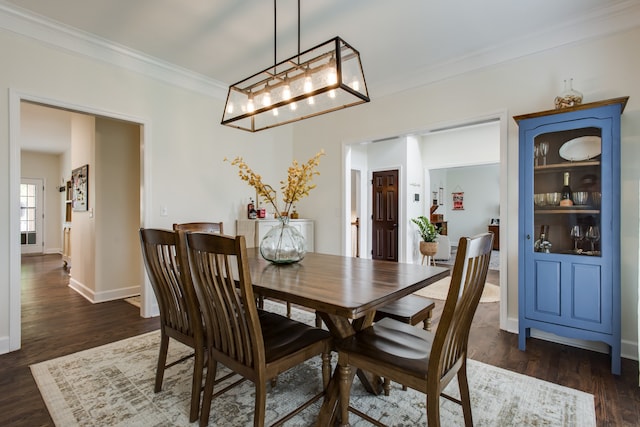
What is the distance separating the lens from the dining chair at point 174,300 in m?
1.65

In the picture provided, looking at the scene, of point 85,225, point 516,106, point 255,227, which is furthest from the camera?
point 85,225

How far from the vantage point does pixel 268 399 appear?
6.08ft

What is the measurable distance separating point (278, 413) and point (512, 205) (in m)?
2.60

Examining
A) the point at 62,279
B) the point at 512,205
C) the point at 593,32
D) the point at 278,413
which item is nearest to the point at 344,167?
the point at 512,205

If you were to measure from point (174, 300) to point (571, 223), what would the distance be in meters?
2.90

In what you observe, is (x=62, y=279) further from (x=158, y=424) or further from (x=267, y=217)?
(x=158, y=424)

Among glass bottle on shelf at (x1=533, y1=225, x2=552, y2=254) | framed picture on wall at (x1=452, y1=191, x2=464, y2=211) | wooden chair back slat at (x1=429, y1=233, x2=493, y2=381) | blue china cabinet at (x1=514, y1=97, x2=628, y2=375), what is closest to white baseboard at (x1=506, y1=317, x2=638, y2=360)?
blue china cabinet at (x1=514, y1=97, x2=628, y2=375)

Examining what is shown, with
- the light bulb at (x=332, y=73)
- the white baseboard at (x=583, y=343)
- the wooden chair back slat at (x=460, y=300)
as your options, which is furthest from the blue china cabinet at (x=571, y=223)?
the light bulb at (x=332, y=73)

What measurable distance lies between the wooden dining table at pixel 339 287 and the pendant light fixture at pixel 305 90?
3.49 feet

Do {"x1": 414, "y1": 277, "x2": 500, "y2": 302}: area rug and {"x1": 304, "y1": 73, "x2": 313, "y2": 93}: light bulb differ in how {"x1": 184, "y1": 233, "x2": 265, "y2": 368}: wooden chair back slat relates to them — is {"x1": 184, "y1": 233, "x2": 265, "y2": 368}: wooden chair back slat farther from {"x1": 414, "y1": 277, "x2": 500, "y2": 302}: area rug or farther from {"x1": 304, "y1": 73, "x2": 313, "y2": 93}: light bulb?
{"x1": 414, "y1": 277, "x2": 500, "y2": 302}: area rug

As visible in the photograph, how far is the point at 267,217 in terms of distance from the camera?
14.7 ft

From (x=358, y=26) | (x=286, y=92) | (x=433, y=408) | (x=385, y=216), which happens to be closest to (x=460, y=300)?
(x=433, y=408)

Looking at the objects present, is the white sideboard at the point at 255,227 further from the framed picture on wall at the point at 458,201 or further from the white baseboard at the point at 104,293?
the framed picture on wall at the point at 458,201

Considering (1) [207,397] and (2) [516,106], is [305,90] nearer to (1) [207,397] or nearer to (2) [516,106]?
(1) [207,397]
